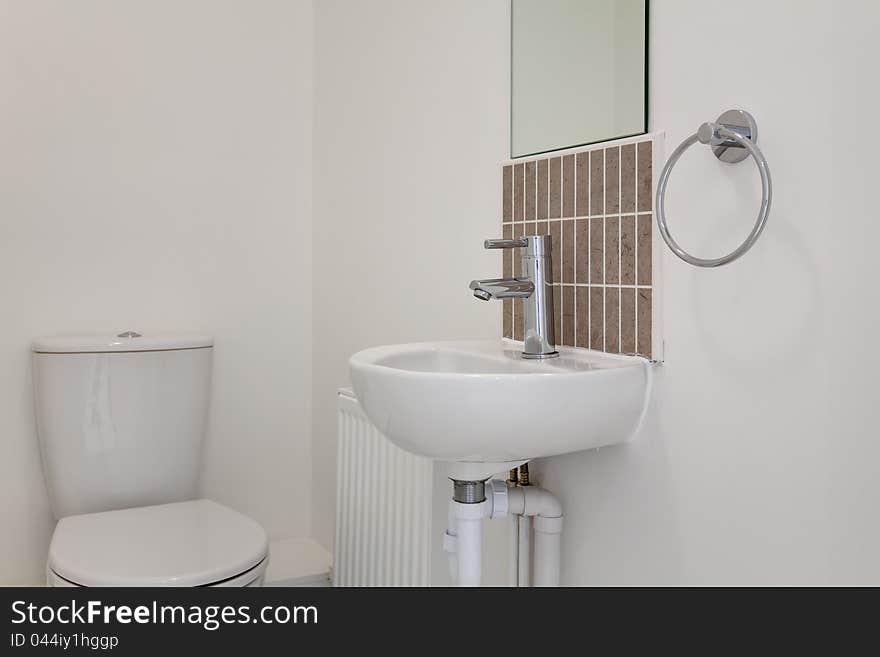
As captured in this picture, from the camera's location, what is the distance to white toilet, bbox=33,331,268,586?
174cm

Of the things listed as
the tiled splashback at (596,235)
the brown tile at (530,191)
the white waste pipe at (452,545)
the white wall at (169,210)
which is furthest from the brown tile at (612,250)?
the white wall at (169,210)

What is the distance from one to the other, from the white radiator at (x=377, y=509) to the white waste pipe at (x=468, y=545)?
206mm

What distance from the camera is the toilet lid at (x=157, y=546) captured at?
58.1 inches

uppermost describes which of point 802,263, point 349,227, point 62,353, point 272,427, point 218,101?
point 218,101

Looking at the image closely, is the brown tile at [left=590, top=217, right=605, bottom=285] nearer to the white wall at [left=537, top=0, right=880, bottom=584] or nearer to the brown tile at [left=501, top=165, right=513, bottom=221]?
the white wall at [left=537, top=0, right=880, bottom=584]

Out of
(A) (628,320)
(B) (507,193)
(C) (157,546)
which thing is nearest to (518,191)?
(B) (507,193)

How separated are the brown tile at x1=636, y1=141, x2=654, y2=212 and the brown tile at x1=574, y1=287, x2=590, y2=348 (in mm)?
184

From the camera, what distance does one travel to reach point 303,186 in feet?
7.89

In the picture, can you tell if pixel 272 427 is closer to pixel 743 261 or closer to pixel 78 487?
pixel 78 487

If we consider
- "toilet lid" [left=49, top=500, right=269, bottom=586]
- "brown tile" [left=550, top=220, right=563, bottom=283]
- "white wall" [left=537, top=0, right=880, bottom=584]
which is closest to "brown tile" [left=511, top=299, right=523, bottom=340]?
"brown tile" [left=550, top=220, right=563, bottom=283]

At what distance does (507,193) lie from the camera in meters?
1.54

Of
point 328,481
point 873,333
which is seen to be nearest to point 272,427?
point 328,481
